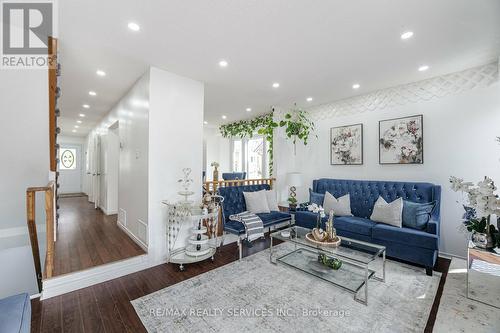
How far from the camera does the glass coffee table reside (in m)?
2.22

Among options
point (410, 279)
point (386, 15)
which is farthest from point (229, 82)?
point (410, 279)

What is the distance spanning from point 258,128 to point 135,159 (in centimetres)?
355

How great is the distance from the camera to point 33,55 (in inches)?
95.3

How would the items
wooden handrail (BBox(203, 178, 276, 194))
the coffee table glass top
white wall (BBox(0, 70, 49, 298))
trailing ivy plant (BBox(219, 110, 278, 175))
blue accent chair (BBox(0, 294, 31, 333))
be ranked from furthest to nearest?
trailing ivy plant (BBox(219, 110, 278, 175)) → wooden handrail (BBox(203, 178, 276, 194)) → white wall (BBox(0, 70, 49, 298)) → the coffee table glass top → blue accent chair (BBox(0, 294, 31, 333))

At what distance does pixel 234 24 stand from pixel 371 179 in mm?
3465

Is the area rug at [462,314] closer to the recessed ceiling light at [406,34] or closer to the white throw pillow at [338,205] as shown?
the white throw pillow at [338,205]

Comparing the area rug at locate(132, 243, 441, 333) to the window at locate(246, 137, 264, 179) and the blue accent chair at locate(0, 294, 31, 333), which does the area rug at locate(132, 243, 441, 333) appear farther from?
the window at locate(246, 137, 264, 179)

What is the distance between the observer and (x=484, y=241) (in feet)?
7.16

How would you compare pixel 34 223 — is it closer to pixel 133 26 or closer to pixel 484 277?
pixel 133 26

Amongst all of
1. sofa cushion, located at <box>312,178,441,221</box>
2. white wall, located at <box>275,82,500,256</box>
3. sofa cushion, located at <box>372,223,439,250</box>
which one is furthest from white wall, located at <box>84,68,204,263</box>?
white wall, located at <box>275,82,500,256</box>

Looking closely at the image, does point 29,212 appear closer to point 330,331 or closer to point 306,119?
point 330,331

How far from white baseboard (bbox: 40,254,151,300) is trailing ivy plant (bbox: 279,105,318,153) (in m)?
3.63

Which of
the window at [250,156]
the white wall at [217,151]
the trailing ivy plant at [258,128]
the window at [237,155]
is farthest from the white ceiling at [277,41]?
the white wall at [217,151]

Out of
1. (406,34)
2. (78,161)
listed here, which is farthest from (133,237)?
(78,161)
